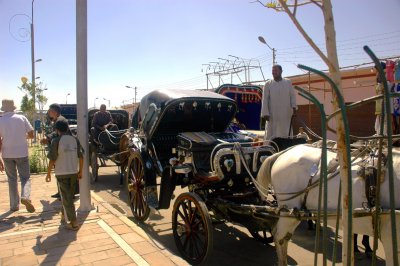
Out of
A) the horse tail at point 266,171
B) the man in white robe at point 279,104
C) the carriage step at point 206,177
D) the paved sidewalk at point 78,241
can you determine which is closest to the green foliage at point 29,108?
the paved sidewalk at point 78,241

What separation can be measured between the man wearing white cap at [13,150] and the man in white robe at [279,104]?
13.7 feet

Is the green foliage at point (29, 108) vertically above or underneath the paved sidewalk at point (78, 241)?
above

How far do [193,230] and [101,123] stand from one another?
7085 millimetres

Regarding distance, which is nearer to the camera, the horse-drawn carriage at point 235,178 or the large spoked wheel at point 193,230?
the horse-drawn carriage at point 235,178

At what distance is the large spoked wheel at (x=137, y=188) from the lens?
238 inches

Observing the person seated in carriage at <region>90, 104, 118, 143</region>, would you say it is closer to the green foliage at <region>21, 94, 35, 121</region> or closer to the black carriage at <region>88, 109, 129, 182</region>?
the black carriage at <region>88, 109, 129, 182</region>

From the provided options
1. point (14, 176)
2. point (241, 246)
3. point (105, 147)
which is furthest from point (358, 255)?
point (105, 147)

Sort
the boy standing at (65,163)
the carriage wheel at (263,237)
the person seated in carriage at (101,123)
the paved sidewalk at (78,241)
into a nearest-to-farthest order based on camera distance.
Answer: the paved sidewalk at (78,241) → the carriage wheel at (263,237) → the boy standing at (65,163) → the person seated in carriage at (101,123)

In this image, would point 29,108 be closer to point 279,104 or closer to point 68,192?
point 68,192

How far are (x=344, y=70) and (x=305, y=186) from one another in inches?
578

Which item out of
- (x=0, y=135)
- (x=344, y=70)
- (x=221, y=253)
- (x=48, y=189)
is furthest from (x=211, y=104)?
(x=344, y=70)

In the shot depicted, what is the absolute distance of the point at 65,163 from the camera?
534cm

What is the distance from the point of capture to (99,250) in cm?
445

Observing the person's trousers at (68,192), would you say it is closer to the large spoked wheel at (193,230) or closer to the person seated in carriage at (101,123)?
the large spoked wheel at (193,230)
